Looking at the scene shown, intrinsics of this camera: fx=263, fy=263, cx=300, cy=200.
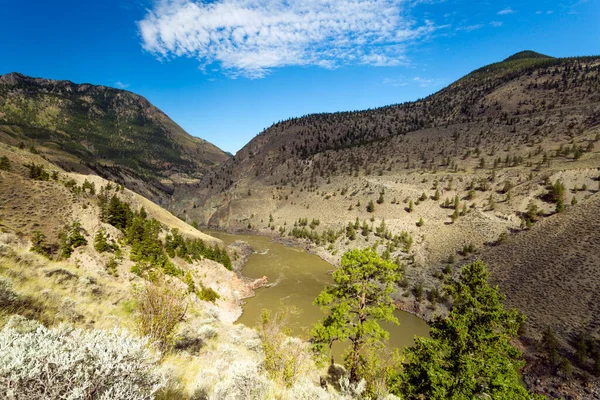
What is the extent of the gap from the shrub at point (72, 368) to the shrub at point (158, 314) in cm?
587

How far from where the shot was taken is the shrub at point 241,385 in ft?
22.7

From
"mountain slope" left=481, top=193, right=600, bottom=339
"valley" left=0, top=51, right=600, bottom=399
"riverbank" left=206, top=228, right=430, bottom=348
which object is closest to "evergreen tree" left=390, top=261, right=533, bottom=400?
"valley" left=0, top=51, right=600, bottom=399

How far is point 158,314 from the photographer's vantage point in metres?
11.0

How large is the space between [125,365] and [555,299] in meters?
37.6

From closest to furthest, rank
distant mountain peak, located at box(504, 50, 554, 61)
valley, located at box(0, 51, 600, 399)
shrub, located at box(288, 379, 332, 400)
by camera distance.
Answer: shrub, located at box(288, 379, 332, 400), valley, located at box(0, 51, 600, 399), distant mountain peak, located at box(504, 50, 554, 61)

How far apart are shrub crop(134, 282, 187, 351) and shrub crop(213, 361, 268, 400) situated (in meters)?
4.03

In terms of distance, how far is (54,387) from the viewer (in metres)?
3.90

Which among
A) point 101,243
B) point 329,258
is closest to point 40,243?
point 101,243

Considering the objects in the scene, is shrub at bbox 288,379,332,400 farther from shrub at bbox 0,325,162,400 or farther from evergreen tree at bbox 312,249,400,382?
evergreen tree at bbox 312,249,400,382

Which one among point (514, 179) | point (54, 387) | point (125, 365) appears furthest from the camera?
point (514, 179)

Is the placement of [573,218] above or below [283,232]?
above

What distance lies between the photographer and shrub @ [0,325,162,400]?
12.5 ft

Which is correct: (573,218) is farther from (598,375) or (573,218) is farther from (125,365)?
(125,365)

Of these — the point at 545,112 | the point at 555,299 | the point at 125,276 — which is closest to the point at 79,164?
the point at 125,276
